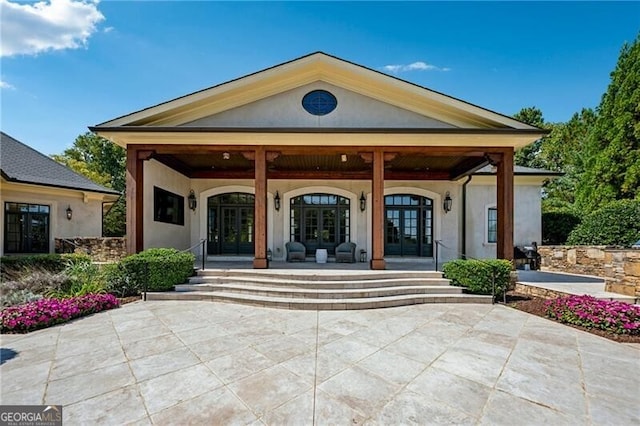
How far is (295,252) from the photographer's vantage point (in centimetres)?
1048

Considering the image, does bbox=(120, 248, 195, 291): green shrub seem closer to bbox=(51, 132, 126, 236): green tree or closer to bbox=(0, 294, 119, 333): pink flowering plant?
bbox=(0, 294, 119, 333): pink flowering plant

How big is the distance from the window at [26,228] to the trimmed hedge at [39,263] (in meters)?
2.21

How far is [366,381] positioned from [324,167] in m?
8.77

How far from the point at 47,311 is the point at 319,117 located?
746 centimetres

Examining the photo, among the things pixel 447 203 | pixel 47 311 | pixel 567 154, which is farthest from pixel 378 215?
pixel 567 154

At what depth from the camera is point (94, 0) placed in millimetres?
6414

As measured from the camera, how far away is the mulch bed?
4506 millimetres

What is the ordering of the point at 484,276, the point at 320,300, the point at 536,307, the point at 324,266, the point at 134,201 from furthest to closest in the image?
the point at 324,266
the point at 134,201
the point at 484,276
the point at 320,300
the point at 536,307

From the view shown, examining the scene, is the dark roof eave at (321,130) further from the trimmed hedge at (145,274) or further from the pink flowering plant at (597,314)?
the pink flowering plant at (597,314)

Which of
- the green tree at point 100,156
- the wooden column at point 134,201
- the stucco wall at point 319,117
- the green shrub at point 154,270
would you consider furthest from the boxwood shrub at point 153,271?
the green tree at point 100,156

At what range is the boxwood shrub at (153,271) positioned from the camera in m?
6.79

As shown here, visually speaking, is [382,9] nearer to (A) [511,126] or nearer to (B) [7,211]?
(A) [511,126]

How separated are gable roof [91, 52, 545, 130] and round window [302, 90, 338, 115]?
39cm

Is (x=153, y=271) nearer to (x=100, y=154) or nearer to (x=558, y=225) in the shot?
(x=558, y=225)
